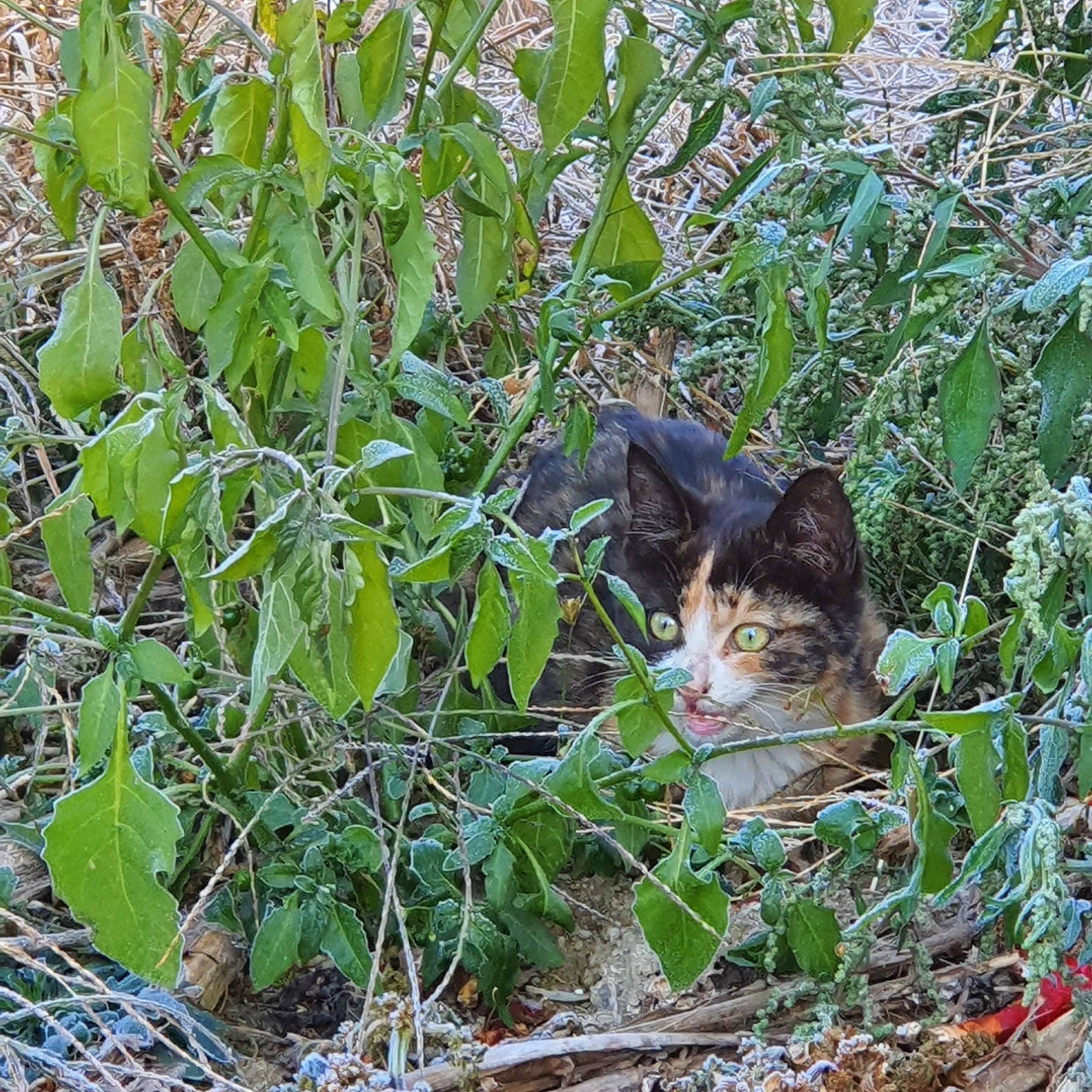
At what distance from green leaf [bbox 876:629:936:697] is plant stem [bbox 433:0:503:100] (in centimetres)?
76

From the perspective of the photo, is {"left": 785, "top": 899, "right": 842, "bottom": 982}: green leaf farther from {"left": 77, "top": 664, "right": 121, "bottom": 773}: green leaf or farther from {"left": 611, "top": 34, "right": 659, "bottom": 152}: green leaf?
{"left": 611, "top": 34, "right": 659, "bottom": 152}: green leaf

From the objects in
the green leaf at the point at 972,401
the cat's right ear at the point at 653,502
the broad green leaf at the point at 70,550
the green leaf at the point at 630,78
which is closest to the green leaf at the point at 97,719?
the broad green leaf at the point at 70,550

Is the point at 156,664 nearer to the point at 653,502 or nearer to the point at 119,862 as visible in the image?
the point at 119,862

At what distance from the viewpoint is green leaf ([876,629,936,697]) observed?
A: 1.43 metres

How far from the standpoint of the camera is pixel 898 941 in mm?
1740

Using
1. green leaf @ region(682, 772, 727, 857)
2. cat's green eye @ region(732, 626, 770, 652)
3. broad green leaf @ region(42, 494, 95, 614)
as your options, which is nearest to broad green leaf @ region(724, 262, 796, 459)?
green leaf @ region(682, 772, 727, 857)

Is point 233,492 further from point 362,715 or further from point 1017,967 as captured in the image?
point 1017,967

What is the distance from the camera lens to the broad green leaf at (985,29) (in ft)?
6.03

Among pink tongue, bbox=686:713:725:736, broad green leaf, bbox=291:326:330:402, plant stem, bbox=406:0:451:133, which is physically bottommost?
pink tongue, bbox=686:713:725:736

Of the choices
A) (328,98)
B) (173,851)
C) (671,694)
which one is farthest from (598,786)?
(328,98)

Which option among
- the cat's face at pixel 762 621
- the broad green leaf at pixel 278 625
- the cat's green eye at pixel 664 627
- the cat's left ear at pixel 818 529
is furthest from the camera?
the cat's green eye at pixel 664 627

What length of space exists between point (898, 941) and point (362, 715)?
29.0 inches

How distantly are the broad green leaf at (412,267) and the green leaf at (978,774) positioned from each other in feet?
2.27

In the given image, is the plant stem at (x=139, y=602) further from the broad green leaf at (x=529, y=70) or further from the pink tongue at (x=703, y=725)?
the pink tongue at (x=703, y=725)
